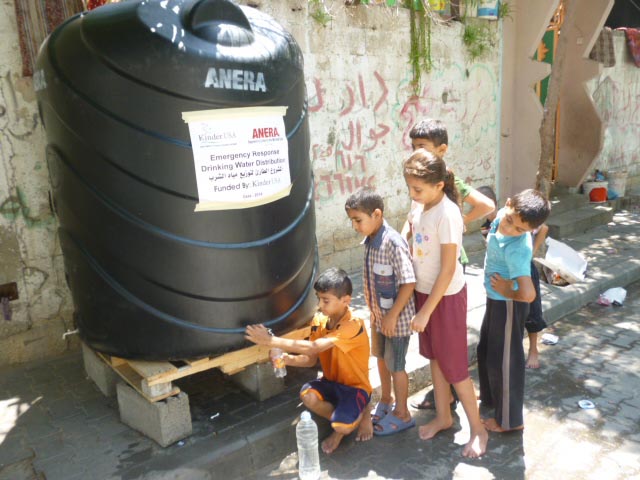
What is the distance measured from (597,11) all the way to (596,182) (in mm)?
2630

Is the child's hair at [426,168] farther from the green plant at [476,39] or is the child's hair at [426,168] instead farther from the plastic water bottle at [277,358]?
the green plant at [476,39]

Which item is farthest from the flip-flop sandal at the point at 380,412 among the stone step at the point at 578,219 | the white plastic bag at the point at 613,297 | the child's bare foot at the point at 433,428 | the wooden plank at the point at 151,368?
the stone step at the point at 578,219

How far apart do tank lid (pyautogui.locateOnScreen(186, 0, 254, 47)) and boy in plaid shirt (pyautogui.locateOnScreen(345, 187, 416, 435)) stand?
982mm

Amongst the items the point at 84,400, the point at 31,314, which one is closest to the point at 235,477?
the point at 84,400

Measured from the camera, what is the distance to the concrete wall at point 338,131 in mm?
3834

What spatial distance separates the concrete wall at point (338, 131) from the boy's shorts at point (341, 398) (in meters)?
2.19

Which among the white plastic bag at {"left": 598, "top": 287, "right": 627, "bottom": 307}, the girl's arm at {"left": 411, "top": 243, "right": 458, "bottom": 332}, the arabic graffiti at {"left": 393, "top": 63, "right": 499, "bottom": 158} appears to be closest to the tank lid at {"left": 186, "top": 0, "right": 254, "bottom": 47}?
the girl's arm at {"left": 411, "top": 243, "right": 458, "bottom": 332}

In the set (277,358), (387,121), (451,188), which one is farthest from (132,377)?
(387,121)

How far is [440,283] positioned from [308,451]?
1097 millimetres

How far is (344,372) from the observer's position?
3.07 m

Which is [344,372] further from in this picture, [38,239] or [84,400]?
[38,239]

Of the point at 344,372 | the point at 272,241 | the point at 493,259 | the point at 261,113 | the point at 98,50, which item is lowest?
the point at 344,372

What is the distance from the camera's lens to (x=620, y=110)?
34.1 feet

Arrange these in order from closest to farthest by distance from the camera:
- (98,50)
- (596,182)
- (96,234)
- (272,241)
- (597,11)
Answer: (98,50) < (96,234) < (272,241) < (597,11) < (596,182)
